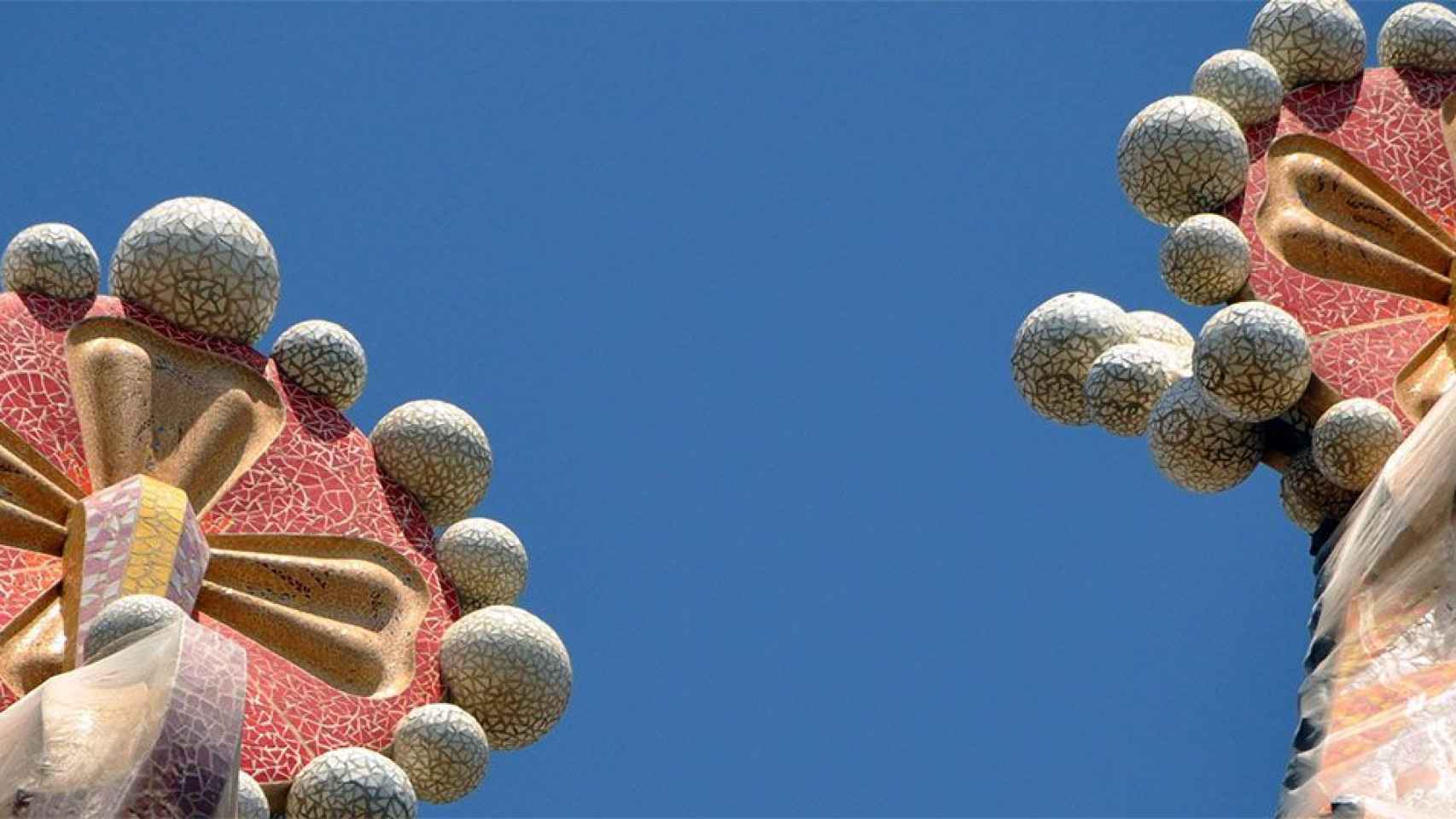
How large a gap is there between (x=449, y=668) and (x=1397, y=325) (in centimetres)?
326

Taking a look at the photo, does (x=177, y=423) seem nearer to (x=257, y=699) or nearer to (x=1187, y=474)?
(x=257, y=699)

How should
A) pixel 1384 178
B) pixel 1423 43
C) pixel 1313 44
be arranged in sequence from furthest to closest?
pixel 1423 43, pixel 1313 44, pixel 1384 178

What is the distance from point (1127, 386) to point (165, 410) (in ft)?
10.0

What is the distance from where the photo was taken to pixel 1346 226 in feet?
36.0

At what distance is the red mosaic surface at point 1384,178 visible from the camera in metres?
10.5

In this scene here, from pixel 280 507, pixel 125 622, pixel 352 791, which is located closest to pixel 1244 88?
pixel 280 507

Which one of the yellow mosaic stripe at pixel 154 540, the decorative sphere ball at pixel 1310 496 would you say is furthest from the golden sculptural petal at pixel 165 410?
the decorative sphere ball at pixel 1310 496

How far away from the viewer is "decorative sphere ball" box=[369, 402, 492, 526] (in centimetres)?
1079

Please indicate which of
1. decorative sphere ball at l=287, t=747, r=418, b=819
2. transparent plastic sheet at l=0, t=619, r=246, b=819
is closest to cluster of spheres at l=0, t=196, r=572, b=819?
decorative sphere ball at l=287, t=747, r=418, b=819

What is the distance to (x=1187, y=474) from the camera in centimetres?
1042

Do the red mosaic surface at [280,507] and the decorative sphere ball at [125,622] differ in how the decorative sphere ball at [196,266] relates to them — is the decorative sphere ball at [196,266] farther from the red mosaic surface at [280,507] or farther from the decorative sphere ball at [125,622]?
the decorative sphere ball at [125,622]

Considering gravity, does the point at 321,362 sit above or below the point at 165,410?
above

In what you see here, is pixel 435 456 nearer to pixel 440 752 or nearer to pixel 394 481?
pixel 394 481

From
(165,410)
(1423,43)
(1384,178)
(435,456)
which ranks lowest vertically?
(165,410)
